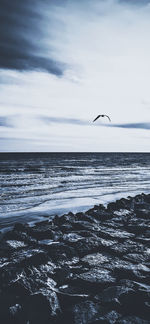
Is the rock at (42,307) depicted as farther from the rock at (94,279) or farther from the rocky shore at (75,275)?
the rock at (94,279)

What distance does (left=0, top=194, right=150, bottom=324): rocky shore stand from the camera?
11.0 ft

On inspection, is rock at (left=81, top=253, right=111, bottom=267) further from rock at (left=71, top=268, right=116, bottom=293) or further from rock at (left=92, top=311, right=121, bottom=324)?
rock at (left=92, top=311, right=121, bottom=324)

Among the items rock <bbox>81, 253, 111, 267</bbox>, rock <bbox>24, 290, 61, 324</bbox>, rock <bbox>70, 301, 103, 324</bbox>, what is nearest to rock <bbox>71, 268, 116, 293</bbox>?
rock <bbox>81, 253, 111, 267</bbox>

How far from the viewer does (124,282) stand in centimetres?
411

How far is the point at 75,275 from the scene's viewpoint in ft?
14.7

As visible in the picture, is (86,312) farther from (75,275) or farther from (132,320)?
(75,275)

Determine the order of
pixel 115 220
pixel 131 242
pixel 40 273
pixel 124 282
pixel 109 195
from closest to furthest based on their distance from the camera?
pixel 124 282
pixel 40 273
pixel 131 242
pixel 115 220
pixel 109 195

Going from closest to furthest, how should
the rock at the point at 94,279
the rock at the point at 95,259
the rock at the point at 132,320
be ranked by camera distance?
the rock at the point at 132,320, the rock at the point at 94,279, the rock at the point at 95,259

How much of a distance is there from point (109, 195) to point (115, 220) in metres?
6.85

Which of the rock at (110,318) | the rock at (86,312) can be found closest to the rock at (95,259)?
the rock at (86,312)

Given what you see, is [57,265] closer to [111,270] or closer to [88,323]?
[111,270]

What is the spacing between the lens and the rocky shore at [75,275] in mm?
3361

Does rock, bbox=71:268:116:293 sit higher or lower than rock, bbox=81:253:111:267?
higher

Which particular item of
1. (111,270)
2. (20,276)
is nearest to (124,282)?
(111,270)
